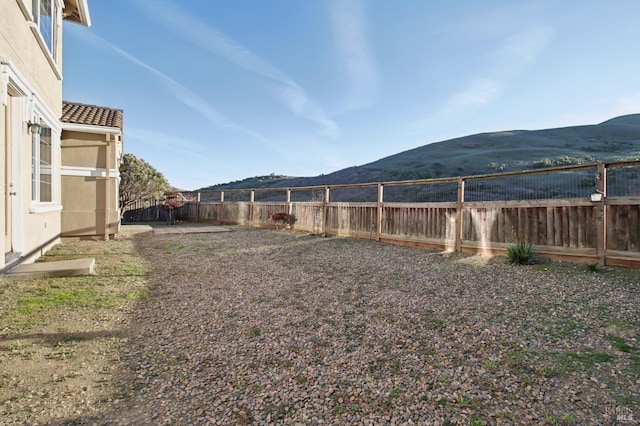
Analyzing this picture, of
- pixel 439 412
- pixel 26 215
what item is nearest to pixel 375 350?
pixel 439 412

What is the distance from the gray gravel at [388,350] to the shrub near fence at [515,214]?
0.59 meters

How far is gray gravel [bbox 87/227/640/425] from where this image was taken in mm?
2029

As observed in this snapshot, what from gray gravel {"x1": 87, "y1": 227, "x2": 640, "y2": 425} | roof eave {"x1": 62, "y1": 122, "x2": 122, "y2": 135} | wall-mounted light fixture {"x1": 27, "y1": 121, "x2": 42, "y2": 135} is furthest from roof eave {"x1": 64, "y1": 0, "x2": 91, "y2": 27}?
gray gravel {"x1": 87, "y1": 227, "x2": 640, "y2": 425}

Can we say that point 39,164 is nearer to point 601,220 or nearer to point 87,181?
point 87,181

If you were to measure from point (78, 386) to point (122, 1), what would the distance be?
36.4 ft

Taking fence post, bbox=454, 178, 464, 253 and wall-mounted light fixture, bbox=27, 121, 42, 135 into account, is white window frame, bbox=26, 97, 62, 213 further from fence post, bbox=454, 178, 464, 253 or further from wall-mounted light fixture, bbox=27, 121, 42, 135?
fence post, bbox=454, 178, 464, 253

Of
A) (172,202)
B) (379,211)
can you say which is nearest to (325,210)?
(379,211)

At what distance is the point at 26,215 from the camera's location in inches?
229

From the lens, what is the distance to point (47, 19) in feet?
23.7

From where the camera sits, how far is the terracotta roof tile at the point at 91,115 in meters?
9.23

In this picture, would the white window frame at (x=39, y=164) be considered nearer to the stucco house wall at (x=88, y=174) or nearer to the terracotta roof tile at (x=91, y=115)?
the stucco house wall at (x=88, y=174)

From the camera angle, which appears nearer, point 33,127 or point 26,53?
point 26,53

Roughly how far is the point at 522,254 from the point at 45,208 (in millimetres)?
9842

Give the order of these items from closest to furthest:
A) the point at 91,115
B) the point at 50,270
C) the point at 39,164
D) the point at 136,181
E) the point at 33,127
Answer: the point at 50,270
the point at 33,127
the point at 39,164
the point at 91,115
the point at 136,181
